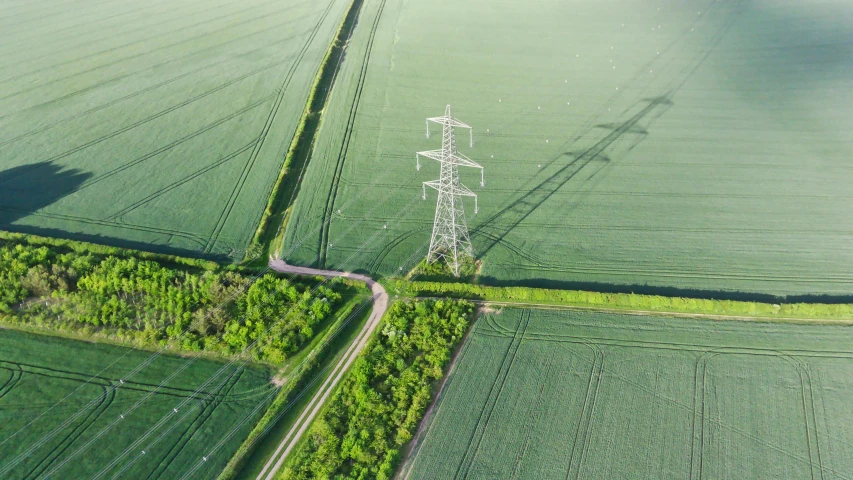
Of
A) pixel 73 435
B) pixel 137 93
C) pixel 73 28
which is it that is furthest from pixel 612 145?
pixel 73 28

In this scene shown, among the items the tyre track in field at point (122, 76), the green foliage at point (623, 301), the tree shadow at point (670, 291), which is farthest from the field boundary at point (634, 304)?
the tyre track in field at point (122, 76)

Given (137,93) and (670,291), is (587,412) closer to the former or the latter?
(670,291)

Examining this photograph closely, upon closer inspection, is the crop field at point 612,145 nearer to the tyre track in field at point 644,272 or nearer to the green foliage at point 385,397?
the tyre track in field at point 644,272

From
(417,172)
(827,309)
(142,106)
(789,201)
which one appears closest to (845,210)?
(789,201)

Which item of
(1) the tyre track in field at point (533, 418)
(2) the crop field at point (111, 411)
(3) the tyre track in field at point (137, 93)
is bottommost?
(1) the tyre track in field at point (533, 418)

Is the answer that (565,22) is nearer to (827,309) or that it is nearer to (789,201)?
(789,201)

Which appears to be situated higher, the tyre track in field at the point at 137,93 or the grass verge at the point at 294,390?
the tyre track in field at the point at 137,93

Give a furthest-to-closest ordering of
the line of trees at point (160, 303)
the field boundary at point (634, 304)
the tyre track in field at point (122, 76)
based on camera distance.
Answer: the tyre track in field at point (122, 76), the field boundary at point (634, 304), the line of trees at point (160, 303)
